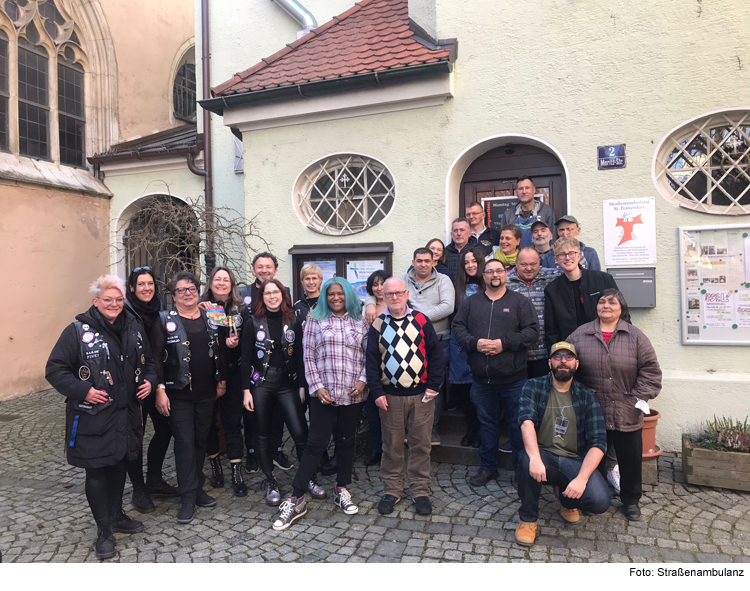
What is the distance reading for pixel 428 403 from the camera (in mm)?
4176

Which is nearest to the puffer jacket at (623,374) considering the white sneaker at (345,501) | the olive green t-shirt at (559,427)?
the olive green t-shirt at (559,427)

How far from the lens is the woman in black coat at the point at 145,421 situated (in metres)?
4.07

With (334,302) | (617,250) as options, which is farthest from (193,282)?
(617,250)

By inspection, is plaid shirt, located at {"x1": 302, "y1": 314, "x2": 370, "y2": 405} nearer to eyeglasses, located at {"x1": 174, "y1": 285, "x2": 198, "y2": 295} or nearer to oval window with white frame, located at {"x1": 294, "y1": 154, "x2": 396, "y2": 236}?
eyeglasses, located at {"x1": 174, "y1": 285, "x2": 198, "y2": 295}

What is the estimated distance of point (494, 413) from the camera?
14.8ft

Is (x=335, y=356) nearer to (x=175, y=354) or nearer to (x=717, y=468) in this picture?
(x=175, y=354)

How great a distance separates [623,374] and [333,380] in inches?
83.2

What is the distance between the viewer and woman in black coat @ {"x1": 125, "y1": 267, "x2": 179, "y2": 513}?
407cm

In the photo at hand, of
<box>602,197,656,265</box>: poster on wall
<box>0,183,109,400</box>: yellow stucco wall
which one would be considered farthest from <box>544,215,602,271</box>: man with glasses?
<box>0,183,109,400</box>: yellow stucco wall

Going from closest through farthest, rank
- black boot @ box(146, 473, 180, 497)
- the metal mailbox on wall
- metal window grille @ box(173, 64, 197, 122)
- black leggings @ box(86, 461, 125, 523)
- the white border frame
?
black leggings @ box(86, 461, 125, 523)
black boot @ box(146, 473, 180, 497)
the metal mailbox on wall
the white border frame
metal window grille @ box(173, 64, 197, 122)

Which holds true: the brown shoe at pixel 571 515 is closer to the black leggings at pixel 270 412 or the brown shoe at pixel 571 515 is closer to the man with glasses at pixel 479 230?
the black leggings at pixel 270 412

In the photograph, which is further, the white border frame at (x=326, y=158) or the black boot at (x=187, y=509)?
the white border frame at (x=326, y=158)

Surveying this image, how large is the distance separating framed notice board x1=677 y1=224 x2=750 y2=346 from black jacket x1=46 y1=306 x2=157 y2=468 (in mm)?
4985

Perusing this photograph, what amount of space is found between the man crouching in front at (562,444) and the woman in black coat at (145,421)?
283 cm
